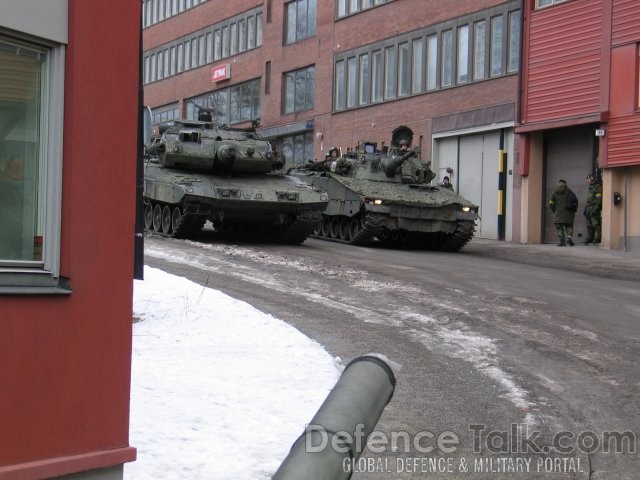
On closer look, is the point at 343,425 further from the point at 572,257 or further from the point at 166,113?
the point at 166,113

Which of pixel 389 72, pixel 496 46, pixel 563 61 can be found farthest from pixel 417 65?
pixel 563 61

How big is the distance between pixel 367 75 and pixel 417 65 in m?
3.19

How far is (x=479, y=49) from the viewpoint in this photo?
28797mm

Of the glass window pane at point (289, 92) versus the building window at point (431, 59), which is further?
the glass window pane at point (289, 92)

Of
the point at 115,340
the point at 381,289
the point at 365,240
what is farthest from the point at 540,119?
the point at 115,340

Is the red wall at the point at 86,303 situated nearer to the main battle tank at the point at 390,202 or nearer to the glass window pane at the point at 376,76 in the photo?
the main battle tank at the point at 390,202

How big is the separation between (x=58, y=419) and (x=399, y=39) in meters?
A: 29.2

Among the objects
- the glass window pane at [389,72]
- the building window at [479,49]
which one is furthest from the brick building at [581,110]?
the glass window pane at [389,72]

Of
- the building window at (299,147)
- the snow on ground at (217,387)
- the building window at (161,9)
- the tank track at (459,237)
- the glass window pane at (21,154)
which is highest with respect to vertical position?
the building window at (161,9)

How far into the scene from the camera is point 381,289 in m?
13.0

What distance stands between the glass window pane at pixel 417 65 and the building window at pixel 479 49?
2676 millimetres

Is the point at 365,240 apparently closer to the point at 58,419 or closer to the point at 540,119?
the point at 540,119

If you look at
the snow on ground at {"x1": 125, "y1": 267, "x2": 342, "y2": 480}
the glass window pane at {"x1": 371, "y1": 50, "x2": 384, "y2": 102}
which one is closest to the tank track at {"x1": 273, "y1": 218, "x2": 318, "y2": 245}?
the snow on ground at {"x1": 125, "y1": 267, "x2": 342, "y2": 480}

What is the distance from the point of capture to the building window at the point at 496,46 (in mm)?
27875
